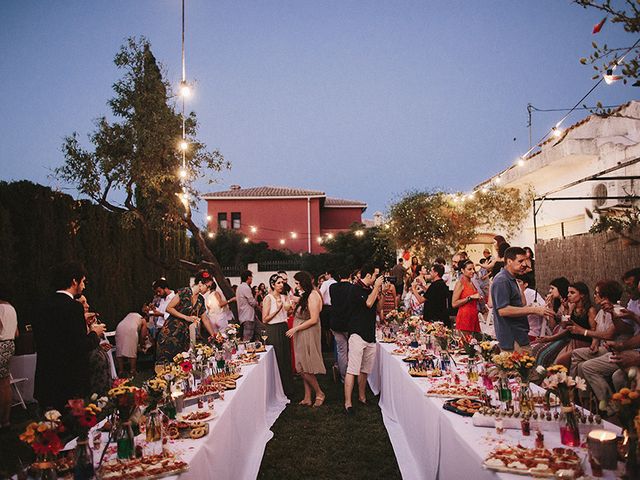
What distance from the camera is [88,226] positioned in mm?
10797

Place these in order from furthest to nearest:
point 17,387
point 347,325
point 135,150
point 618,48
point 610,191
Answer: point 135,150 → point 610,191 → point 17,387 → point 347,325 → point 618,48

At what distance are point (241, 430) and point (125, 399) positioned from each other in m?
1.82

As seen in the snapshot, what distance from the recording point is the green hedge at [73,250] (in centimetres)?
830

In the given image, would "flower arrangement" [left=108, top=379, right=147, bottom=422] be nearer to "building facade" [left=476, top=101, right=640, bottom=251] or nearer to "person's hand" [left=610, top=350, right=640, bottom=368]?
"person's hand" [left=610, top=350, right=640, bottom=368]

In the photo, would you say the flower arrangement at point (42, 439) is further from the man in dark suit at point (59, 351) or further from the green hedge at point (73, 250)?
the green hedge at point (73, 250)

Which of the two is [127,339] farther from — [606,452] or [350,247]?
[350,247]

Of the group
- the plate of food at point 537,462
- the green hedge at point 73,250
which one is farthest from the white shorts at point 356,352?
the green hedge at point 73,250

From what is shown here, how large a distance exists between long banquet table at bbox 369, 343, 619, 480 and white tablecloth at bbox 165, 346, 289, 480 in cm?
129

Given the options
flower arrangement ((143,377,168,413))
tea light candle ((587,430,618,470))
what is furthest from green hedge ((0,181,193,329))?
tea light candle ((587,430,618,470))

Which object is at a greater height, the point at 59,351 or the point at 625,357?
the point at 59,351

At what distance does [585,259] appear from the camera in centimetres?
948

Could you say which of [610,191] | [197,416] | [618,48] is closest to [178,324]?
[197,416]

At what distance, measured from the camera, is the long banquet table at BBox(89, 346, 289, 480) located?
2770mm

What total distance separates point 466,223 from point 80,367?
15.8 meters
